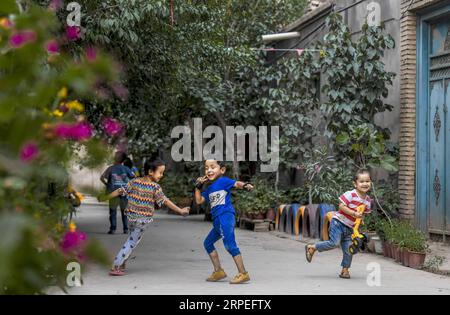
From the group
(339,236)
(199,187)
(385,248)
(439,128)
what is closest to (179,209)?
(199,187)

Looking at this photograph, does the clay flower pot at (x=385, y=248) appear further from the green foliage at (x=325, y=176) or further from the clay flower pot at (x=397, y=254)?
the green foliage at (x=325, y=176)

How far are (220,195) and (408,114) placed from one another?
19.0ft

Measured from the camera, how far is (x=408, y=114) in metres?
13.4

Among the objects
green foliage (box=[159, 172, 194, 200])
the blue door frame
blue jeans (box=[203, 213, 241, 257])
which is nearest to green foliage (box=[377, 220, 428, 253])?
the blue door frame

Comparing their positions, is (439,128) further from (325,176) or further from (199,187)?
(199,187)

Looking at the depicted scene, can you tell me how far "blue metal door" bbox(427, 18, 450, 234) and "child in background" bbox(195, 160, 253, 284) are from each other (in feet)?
16.8

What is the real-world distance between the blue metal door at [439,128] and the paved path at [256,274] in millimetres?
1779

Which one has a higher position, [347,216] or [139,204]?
[139,204]

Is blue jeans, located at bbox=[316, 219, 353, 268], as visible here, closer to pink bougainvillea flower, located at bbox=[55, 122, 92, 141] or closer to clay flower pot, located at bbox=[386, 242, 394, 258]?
clay flower pot, located at bbox=[386, 242, 394, 258]

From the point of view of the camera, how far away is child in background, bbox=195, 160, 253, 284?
340 inches

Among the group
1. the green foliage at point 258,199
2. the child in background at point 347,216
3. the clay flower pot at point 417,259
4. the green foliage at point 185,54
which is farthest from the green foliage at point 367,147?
the green foliage at point 258,199
